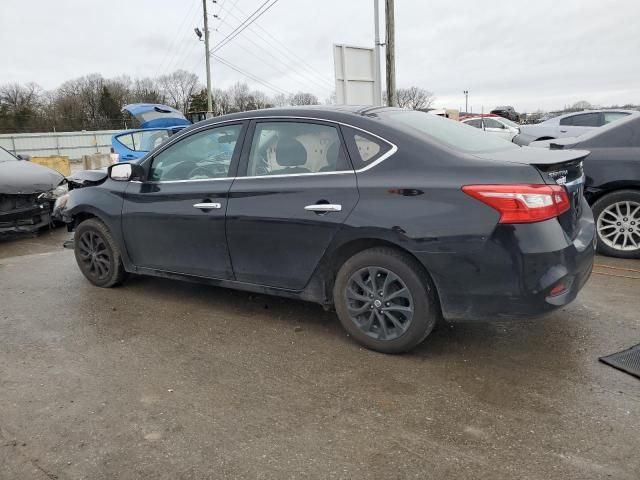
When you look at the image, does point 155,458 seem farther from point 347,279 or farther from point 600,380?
point 600,380

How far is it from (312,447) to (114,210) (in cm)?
309

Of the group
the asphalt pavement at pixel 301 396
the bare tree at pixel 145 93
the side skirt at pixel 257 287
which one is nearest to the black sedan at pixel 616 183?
the asphalt pavement at pixel 301 396

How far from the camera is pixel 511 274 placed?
2967mm

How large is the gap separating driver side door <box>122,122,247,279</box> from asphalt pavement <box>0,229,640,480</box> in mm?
495

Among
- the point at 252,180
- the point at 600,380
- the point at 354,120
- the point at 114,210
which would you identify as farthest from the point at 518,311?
the point at 114,210

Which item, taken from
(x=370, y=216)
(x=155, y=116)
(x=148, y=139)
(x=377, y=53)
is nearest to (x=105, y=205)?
(x=370, y=216)

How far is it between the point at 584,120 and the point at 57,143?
31.8 metres

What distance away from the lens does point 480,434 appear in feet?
8.49

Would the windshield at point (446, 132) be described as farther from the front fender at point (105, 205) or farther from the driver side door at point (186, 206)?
the front fender at point (105, 205)

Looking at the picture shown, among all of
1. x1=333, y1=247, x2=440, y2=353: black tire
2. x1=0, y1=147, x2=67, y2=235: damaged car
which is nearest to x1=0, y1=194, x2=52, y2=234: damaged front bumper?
x1=0, y1=147, x2=67, y2=235: damaged car

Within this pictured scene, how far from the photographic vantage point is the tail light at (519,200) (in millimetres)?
2922

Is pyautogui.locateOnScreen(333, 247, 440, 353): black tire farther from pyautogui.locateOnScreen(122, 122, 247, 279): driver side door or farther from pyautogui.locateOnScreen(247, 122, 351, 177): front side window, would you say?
pyautogui.locateOnScreen(122, 122, 247, 279): driver side door

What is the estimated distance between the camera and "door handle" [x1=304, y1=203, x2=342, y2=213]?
11.2 feet

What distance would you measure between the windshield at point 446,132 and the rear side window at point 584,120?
10.2 m
